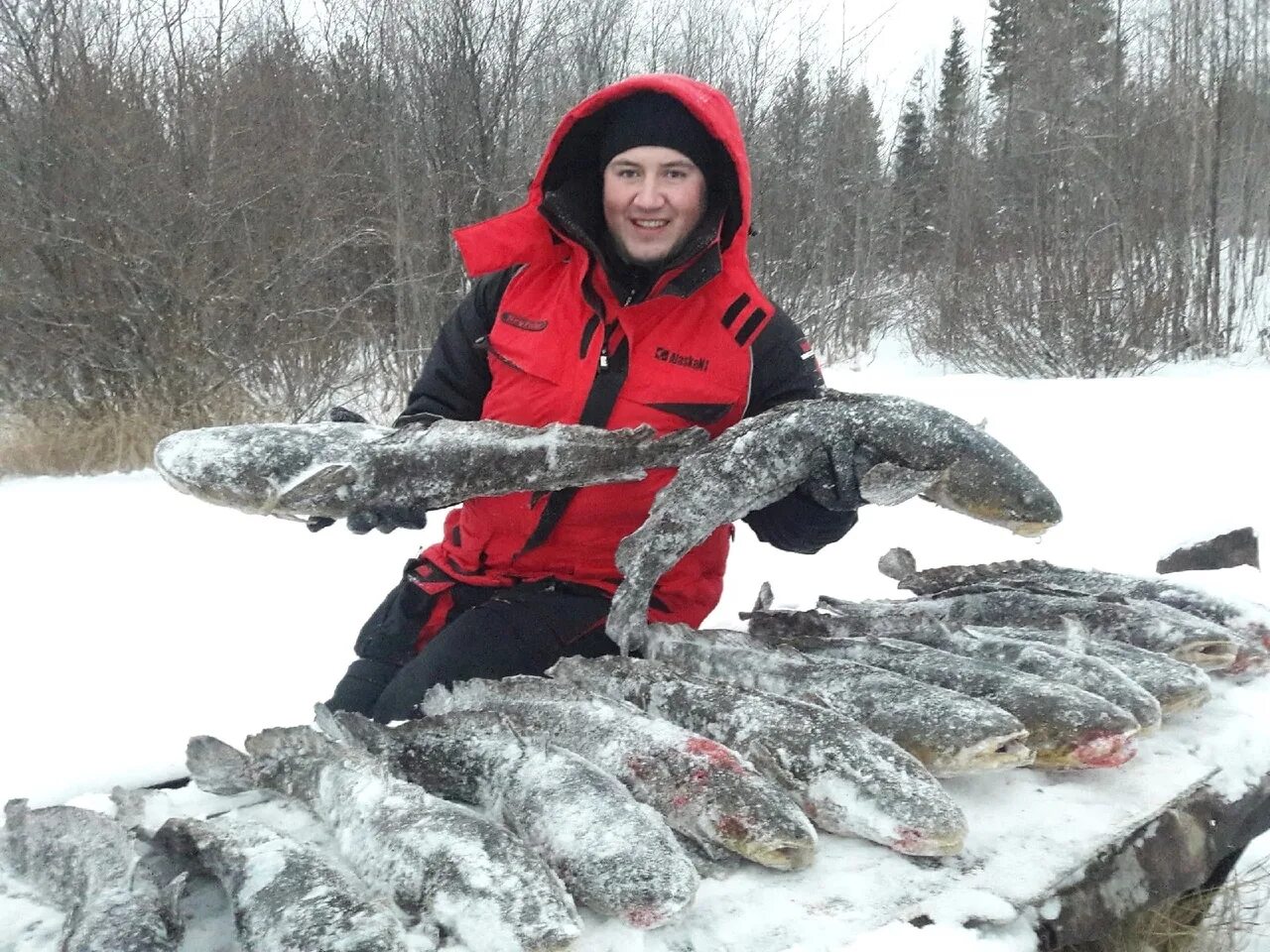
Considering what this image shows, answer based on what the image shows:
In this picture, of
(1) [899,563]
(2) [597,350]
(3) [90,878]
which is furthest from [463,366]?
(3) [90,878]

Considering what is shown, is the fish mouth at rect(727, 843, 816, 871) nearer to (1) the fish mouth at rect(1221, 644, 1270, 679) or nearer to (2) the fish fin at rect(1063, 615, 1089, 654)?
(2) the fish fin at rect(1063, 615, 1089, 654)

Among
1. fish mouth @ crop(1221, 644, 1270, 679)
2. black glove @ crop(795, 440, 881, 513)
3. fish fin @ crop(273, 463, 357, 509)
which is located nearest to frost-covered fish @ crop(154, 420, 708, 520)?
fish fin @ crop(273, 463, 357, 509)

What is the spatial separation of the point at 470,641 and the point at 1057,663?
1.31 metres

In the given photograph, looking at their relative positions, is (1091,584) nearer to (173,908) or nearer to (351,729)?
(351,729)

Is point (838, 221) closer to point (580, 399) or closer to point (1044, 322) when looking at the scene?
point (1044, 322)

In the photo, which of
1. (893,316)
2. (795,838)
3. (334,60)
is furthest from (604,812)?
(893,316)

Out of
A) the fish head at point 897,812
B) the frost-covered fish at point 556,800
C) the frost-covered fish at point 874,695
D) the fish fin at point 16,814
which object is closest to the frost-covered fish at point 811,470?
the frost-covered fish at point 874,695

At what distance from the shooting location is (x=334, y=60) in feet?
35.6

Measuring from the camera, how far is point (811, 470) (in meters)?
1.97

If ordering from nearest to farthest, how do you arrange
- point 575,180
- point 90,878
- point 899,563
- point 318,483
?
point 90,878 < point 318,483 < point 575,180 < point 899,563

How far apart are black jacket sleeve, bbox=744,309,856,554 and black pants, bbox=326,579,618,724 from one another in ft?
1.58

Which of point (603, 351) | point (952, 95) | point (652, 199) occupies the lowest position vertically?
point (603, 351)

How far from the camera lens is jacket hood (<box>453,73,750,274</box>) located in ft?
7.62

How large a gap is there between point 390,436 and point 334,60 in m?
10.5
